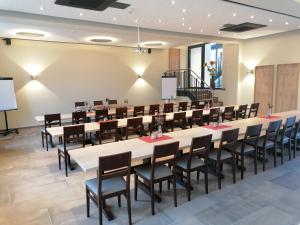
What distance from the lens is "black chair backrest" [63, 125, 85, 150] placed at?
430cm

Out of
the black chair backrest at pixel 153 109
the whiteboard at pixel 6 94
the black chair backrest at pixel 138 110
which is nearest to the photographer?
the black chair backrest at pixel 138 110

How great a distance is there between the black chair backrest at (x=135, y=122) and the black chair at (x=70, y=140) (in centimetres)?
108

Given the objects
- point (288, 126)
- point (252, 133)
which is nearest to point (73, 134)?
point (252, 133)

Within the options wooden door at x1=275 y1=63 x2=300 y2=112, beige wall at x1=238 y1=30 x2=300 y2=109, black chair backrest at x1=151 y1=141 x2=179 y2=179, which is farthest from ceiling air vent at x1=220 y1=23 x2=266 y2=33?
black chair backrest at x1=151 y1=141 x2=179 y2=179

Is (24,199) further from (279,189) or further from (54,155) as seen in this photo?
(279,189)

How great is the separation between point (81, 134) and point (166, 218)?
256cm

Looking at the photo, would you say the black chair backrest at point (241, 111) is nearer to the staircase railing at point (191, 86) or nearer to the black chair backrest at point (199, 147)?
the staircase railing at point (191, 86)

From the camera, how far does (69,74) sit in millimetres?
9398

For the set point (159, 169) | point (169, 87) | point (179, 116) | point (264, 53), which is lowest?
point (159, 169)

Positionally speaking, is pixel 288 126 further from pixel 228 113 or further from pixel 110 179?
pixel 110 179

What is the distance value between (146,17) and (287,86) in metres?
6.30

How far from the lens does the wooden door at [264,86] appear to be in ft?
30.8

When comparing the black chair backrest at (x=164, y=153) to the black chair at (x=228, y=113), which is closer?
the black chair backrest at (x=164, y=153)

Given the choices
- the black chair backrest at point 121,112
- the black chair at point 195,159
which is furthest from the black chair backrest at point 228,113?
the black chair at point 195,159
